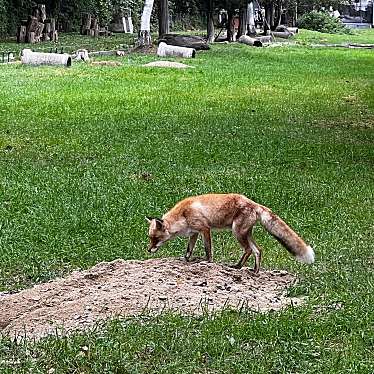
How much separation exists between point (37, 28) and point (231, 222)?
34668mm

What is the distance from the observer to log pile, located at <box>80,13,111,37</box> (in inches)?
1804

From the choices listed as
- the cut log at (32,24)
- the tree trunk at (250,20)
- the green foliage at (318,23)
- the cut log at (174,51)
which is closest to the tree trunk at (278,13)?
the tree trunk at (250,20)

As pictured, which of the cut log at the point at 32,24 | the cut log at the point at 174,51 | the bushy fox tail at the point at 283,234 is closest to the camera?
the bushy fox tail at the point at 283,234

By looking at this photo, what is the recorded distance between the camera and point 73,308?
5996 mm

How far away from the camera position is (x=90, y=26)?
4612 centimetres

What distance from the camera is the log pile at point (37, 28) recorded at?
3944cm

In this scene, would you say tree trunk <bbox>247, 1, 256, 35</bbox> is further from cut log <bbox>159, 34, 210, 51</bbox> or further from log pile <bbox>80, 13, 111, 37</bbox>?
cut log <bbox>159, 34, 210, 51</bbox>

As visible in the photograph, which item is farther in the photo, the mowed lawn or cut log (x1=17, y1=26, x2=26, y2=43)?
cut log (x1=17, y1=26, x2=26, y2=43)

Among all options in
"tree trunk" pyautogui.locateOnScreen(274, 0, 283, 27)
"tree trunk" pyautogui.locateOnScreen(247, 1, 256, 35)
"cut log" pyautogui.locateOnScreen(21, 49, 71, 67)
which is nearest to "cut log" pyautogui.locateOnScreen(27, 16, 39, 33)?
"cut log" pyautogui.locateOnScreen(21, 49, 71, 67)

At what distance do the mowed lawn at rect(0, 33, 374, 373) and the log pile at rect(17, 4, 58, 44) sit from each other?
15.9 metres

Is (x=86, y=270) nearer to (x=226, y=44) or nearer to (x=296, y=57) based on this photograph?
(x=296, y=57)

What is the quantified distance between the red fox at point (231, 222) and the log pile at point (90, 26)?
39373mm

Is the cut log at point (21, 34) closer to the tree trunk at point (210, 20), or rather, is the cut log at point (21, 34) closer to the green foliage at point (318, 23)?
the tree trunk at point (210, 20)

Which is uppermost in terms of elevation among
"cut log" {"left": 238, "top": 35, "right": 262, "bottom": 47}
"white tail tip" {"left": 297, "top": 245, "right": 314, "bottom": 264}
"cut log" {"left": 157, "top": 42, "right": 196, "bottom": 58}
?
"white tail tip" {"left": 297, "top": 245, "right": 314, "bottom": 264}
